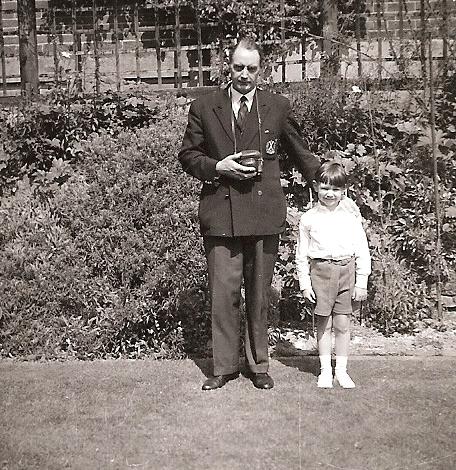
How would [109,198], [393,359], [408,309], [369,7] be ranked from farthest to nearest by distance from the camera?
1. [369,7]
2. [408,309]
3. [109,198]
4. [393,359]

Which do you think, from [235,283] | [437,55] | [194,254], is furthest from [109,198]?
[437,55]

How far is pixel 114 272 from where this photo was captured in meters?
5.42

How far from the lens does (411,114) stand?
21.5ft

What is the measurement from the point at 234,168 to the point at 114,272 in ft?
5.10

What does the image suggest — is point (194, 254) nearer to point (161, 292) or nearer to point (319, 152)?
point (161, 292)

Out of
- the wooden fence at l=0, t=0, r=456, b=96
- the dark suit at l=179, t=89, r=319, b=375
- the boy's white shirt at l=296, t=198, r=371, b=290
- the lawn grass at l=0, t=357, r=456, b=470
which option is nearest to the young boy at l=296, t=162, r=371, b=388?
the boy's white shirt at l=296, t=198, r=371, b=290

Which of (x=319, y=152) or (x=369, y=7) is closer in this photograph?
(x=319, y=152)

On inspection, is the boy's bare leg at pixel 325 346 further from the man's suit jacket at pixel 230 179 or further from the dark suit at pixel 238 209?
the man's suit jacket at pixel 230 179

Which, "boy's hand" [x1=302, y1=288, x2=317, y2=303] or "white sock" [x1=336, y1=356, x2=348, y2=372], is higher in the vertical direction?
"boy's hand" [x1=302, y1=288, x2=317, y2=303]

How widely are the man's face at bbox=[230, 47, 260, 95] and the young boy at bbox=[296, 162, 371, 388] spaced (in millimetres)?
634

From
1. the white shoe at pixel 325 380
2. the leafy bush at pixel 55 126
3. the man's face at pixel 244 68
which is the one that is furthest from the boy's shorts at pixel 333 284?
the leafy bush at pixel 55 126

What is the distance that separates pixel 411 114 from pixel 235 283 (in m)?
2.77

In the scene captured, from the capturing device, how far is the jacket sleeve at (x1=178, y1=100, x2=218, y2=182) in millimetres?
4379

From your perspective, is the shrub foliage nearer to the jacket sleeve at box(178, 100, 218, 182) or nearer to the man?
the man
